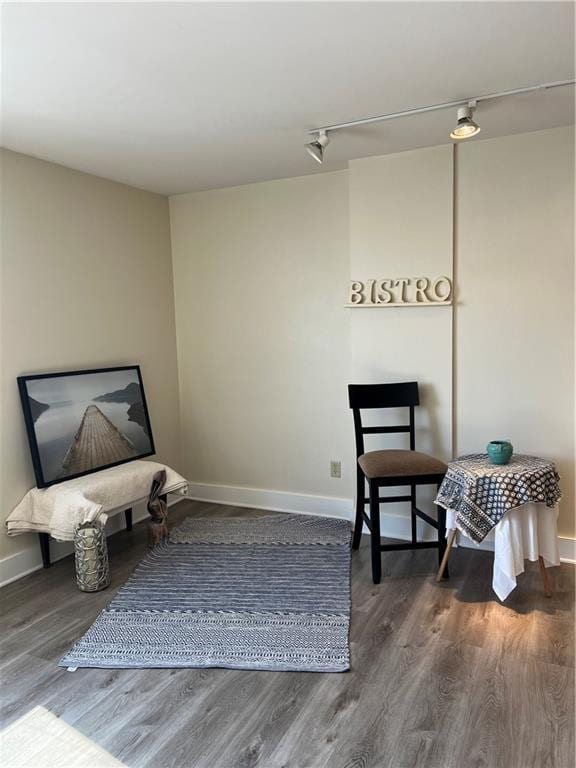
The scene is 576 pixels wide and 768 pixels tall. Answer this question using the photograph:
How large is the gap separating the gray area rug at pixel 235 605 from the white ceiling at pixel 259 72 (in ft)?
7.71

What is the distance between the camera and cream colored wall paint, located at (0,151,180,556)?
3.08 m

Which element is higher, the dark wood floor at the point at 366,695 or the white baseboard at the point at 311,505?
the white baseboard at the point at 311,505

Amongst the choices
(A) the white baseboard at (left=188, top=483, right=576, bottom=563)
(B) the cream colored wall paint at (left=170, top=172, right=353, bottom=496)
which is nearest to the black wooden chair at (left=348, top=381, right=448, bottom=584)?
(A) the white baseboard at (left=188, top=483, right=576, bottom=563)

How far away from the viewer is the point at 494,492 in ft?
8.53

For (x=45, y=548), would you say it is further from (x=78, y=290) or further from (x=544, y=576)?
(x=544, y=576)

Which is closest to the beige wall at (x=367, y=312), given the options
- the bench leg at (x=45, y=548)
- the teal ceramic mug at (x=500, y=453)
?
the teal ceramic mug at (x=500, y=453)

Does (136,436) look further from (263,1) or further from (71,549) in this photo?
(263,1)

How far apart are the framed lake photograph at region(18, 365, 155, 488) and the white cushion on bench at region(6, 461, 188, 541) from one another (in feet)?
0.33

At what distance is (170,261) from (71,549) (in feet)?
7.21

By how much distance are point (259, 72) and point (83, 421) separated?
224cm

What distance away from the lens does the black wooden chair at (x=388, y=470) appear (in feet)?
9.59

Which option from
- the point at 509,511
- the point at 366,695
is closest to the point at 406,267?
the point at 509,511

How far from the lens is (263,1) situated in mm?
1705

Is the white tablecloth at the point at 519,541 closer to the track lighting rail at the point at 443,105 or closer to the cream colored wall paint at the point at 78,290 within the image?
the track lighting rail at the point at 443,105
